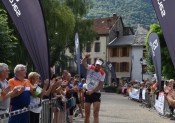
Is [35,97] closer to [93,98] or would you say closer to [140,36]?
[93,98]

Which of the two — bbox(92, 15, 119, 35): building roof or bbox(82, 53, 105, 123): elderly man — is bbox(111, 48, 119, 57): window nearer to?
bbox(92, 15, 119, 35): building roof

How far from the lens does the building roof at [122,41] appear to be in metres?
88.2

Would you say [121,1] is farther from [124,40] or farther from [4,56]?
[4,56]

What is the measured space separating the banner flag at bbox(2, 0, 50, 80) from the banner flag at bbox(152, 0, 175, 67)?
298 cm

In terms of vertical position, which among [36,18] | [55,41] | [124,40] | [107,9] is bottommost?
[36,18]

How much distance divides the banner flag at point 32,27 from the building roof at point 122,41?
78.0m

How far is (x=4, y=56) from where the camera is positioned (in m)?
20.2

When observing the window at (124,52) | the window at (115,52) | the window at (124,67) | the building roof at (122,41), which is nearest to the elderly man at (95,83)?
the building roof at (122,41)

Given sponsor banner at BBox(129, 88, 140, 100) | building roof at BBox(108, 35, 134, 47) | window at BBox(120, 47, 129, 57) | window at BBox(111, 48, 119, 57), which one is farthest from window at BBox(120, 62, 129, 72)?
sponsor banner at BBox(129, 88, 140, 100)

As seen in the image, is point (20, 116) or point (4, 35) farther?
point (4, 35)

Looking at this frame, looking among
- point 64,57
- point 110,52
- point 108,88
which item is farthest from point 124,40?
point 64,57

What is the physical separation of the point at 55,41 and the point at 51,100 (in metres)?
28.7

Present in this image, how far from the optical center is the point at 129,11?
136m

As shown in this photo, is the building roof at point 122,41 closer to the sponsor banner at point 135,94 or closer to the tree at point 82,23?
the tree at point 82,23
